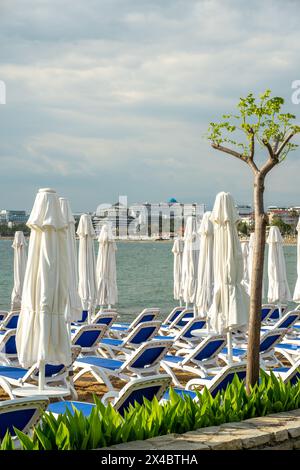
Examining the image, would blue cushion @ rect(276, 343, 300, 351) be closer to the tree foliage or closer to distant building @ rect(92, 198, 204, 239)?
the tree foliage

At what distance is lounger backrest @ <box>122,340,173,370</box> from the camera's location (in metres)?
7.77

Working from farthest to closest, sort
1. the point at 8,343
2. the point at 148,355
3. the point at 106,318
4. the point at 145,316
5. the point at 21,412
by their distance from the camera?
the point at 145,316 < the point at 106,318 < the point at 8,343 < the point at 148,355 < the point at 21,412

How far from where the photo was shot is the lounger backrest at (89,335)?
907cm

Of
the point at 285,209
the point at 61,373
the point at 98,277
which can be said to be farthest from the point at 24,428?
the point at 285,209

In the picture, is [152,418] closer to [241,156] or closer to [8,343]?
[241,156]

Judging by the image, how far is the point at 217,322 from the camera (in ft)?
28.2

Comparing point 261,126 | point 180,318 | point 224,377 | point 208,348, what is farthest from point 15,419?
point 180,318

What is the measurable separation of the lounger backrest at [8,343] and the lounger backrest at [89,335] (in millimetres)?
837

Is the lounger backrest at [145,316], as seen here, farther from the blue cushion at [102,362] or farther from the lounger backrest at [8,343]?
the lounger backrest at [8,343]

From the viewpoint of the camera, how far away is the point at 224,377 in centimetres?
596

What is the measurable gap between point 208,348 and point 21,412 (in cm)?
429

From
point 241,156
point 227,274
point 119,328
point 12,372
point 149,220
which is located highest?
point 149,220

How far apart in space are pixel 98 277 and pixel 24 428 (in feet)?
30.3

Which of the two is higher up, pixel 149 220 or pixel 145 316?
pixel 149 220
